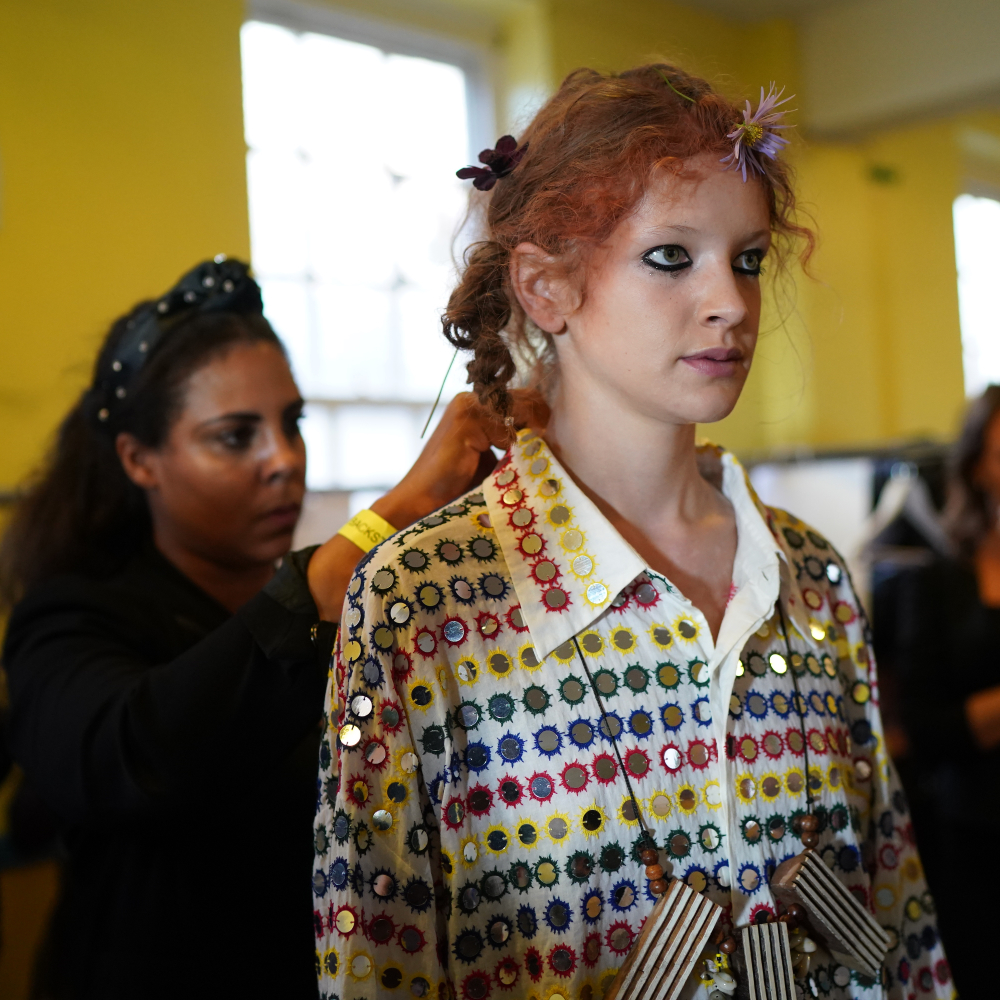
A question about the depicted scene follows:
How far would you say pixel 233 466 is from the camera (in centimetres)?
147

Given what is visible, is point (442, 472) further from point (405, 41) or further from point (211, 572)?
point (405, 41)

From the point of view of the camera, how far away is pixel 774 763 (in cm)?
105

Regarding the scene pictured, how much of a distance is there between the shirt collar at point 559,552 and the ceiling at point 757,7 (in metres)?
3.72

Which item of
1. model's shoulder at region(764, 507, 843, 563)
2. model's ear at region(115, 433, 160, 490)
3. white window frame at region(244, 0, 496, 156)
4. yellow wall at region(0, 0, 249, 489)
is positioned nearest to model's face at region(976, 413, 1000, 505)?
model's shoulder at region(764, 507, 843, 563)

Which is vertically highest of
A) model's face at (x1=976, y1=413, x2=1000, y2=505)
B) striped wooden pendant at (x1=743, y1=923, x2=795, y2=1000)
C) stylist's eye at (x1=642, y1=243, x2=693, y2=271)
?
model's face at (x1=976, y1=413, x2=1000, y2=505)

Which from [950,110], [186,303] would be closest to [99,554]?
[186,303]

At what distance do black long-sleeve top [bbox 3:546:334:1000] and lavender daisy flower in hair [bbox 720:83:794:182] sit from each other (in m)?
0.60

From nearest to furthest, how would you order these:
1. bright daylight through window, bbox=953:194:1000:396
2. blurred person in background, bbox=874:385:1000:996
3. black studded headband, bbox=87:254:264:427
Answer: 1. black studded headband, bbox=87:254:264:427
2. blurred person in background, bbox=874:385:1000:996
3. bright daylight through window, bbox=953:194:1000:396

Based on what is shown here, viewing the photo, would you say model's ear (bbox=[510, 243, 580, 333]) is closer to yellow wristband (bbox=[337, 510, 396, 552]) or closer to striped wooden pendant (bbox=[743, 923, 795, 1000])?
yellow wristband (bbox=[337, 510, 396, 552])

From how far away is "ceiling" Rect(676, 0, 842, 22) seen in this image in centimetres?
429

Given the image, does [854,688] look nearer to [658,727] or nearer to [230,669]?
[658,727]

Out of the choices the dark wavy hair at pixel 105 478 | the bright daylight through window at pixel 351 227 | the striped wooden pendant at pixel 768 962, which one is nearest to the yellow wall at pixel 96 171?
the bright daylight through window at pixel 351 227

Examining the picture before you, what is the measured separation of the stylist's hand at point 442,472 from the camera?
112 cm

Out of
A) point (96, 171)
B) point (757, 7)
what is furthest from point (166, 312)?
point (757, 7)
